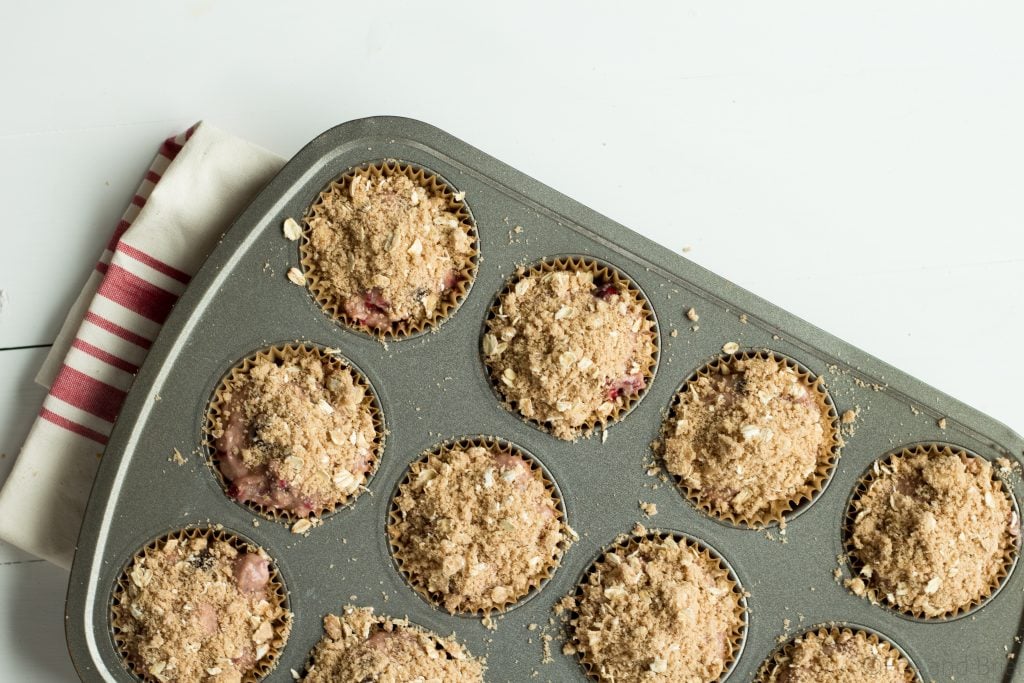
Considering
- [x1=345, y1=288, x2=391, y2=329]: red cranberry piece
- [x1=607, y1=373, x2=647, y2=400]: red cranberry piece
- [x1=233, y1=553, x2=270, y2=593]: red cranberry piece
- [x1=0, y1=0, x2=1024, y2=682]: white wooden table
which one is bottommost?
[x1=233, y1=553, x2=270, y2=593]: red cranberry piece

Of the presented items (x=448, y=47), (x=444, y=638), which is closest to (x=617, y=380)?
(x=444, y=638)

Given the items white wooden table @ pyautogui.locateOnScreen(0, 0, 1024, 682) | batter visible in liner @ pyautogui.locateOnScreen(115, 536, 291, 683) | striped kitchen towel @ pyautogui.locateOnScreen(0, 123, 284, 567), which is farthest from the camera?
white wooden table @ pyautogui.locateOnScreen(0, 0, 1024, 682)

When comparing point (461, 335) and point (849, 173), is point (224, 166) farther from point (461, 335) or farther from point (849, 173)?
point (849, 173)

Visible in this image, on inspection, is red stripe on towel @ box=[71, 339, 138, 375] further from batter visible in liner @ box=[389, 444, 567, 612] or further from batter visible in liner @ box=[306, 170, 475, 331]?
batter visible in liner @ box=[389, 444, 567, 612]

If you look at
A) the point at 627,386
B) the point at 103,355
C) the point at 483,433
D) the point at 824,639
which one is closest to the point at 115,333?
the point at 103,355

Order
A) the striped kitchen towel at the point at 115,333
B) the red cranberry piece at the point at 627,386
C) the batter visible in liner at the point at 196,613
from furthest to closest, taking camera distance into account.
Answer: the striped kitchen towel at the point at 115,333 → the red cranberry piece at the point at 627,386 → the batter visible in liner at the point at 196,613

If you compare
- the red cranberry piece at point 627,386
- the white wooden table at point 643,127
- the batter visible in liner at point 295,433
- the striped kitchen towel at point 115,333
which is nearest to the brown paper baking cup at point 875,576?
the white wooden table at point 643,127

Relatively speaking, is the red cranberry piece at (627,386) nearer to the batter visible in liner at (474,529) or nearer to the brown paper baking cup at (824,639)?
the batter visible in liner at (474,529)

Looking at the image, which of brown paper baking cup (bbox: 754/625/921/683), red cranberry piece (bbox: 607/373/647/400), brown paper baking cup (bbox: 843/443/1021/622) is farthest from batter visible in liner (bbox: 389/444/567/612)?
brown paper baking cup (bbox: 843/443/1021/622)
